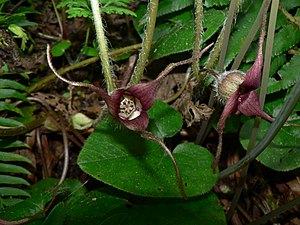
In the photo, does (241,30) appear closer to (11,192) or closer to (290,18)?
(290,18)

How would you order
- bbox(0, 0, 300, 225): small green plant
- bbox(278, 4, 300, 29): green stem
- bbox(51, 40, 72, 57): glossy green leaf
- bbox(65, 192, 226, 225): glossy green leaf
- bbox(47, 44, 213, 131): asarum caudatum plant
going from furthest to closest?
bbox(51, 40, 72, 57): glossy green leaf < bbox(278, 4, 300, 29): green stem < bbox(65, 192, 226, 225): glossy green leaf < bbox(0, 0, 300, 225): small green plant < bbox(47, 44, 213, 131): asarum caudatum plant

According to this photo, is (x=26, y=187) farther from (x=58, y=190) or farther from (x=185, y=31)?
(x=185, y=31)

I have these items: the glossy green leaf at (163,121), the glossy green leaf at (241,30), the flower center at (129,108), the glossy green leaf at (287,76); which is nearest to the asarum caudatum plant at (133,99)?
the flower center at (129,108)

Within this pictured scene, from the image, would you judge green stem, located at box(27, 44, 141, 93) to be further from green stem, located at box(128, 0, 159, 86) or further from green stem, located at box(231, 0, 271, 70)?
green stem, located at box(231, 0, 271, 70)

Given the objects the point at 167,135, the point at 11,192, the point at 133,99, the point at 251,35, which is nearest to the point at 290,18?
the point at 251,35

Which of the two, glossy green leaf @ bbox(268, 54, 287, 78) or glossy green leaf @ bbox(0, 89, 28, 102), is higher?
glossy green leaf @ bbox(268, 54, 287, 78)

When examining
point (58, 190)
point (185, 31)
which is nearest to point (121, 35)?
point (185, 31)

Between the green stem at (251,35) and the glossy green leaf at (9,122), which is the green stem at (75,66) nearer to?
the glossy green leaf at (9,122)

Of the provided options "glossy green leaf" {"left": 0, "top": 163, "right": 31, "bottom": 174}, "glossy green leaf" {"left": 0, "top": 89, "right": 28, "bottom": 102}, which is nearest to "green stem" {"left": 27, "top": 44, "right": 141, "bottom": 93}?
"glossy green leaf" {"left": 0, "top": 89, "right": 28, "bottom": 102}
